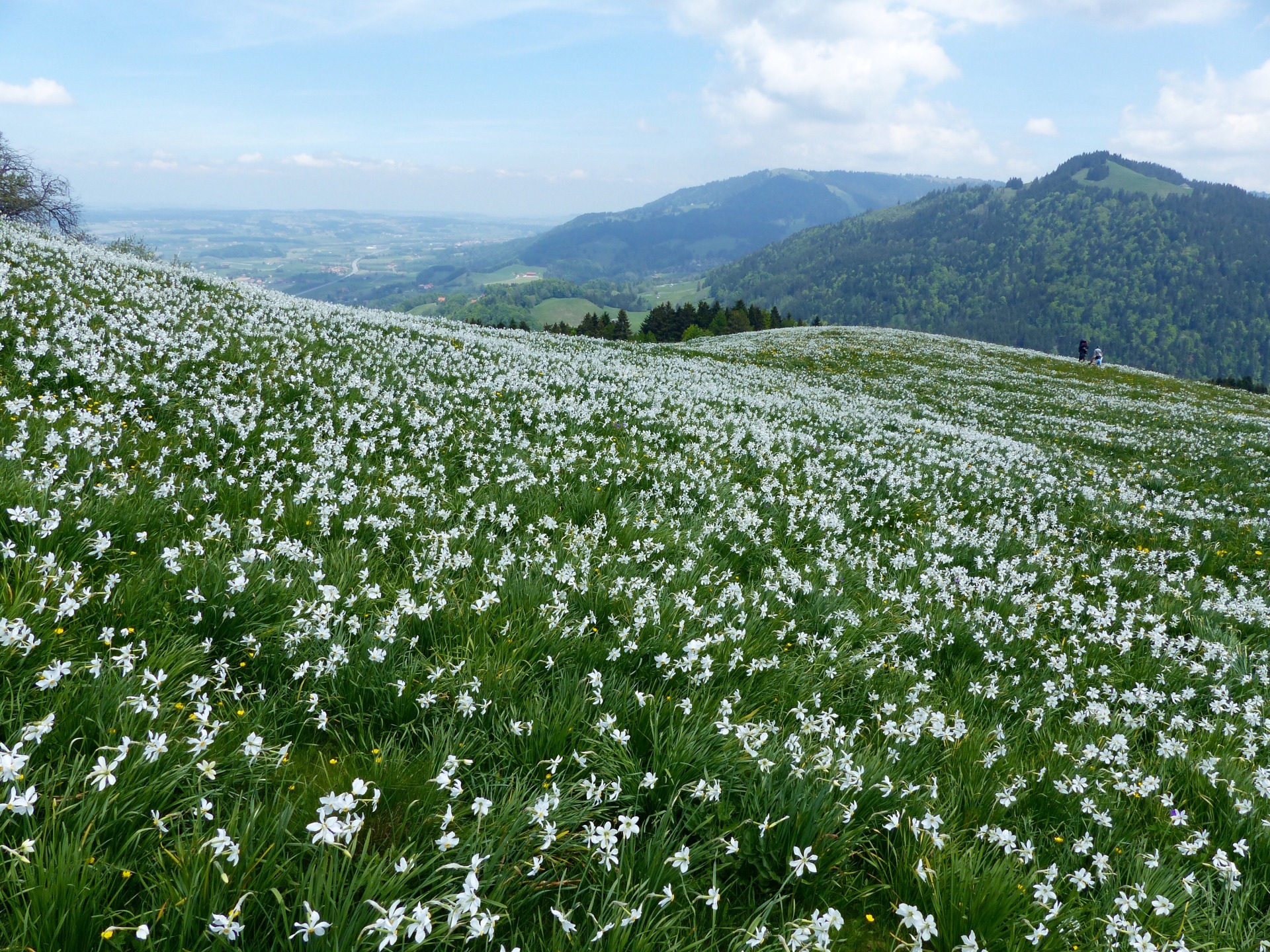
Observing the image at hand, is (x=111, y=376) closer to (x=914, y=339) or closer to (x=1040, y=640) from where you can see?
(x=1040, y=640)

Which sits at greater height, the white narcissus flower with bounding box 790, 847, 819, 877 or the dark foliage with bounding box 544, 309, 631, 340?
the dark foliage with bounding box 544, 309, 631, 340

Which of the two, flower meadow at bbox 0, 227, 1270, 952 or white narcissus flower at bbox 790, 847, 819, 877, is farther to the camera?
white narcissus flower at bbox 790, 847, 819, 877

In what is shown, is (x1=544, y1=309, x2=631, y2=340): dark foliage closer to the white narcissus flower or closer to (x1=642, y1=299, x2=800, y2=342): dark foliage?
(x1=642, y1=299, x2=800, y2=342): dark foliage

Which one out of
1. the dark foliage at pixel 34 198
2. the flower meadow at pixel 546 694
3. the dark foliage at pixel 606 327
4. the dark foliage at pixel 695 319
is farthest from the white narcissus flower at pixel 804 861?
the dark foliage at pixel 695 319

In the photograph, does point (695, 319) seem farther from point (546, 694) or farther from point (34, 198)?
point (546, 694)

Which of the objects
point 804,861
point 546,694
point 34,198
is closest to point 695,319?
point 34,198

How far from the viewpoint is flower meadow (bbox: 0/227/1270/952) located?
229 cm

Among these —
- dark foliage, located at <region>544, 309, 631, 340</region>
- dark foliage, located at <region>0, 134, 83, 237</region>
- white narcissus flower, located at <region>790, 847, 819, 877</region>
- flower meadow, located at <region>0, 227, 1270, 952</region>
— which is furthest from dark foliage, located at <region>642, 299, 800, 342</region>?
white narcissus flower, located at <region>790, 847, 819, 877</region>

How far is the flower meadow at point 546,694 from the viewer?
229 centimetres

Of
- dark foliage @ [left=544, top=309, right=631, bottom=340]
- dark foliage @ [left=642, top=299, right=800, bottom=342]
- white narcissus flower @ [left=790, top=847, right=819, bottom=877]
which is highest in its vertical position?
dark foliage @ [left=642, top=299, right=800, bottom=342]

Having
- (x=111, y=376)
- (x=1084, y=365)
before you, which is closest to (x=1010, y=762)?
(x=111, y=376)

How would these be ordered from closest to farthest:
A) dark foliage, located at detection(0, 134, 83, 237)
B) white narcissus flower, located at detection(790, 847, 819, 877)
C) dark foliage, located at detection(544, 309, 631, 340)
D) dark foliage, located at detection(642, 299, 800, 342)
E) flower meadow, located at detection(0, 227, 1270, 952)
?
flower meadow, located at detection(0, 227, 1270, 952) → white narcissus flower, located at detection(790, 847, 819, 877) → dark foliage, located at detection(0, 134, 83, 237) → dark foliage, located at detection(642, 299, 800, 342) → dark foliage, located at detection(544, 309, 631, 340)

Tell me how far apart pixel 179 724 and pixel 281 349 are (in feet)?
34.5

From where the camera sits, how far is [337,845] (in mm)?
2031
